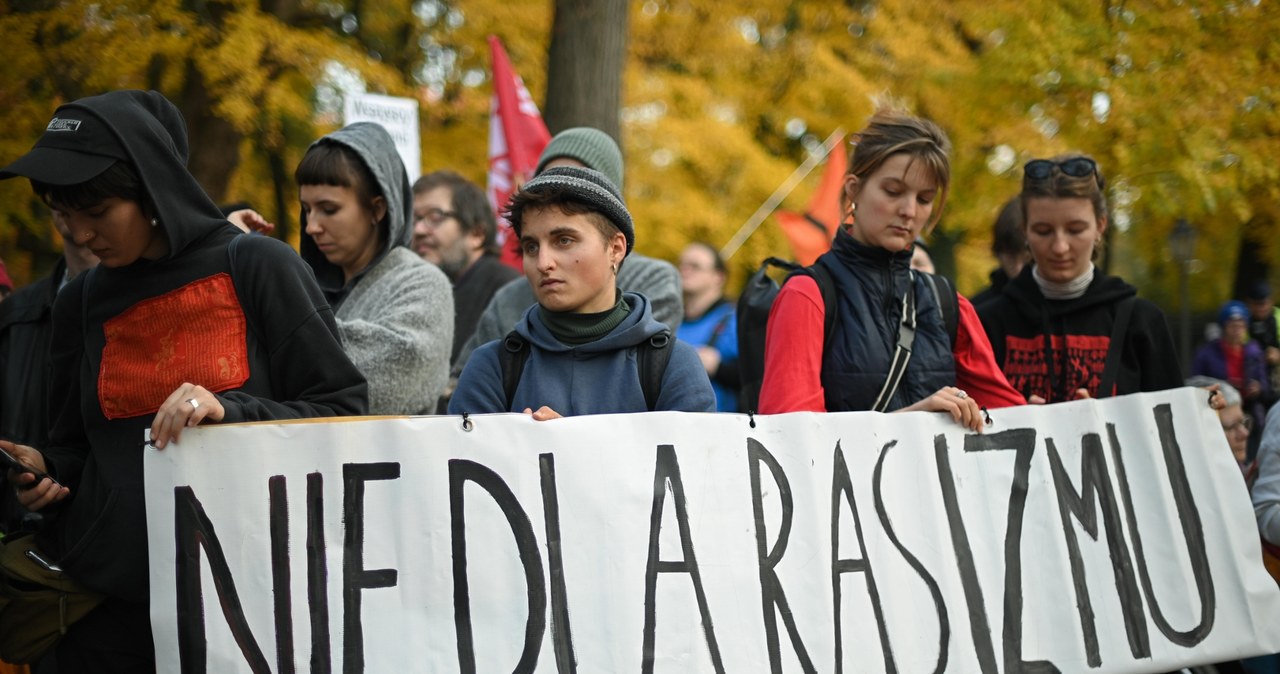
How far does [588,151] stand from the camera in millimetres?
4660

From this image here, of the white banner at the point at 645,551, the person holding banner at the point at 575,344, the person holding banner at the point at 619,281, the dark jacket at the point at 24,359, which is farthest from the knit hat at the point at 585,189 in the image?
the dark jacket at the point at 24,359

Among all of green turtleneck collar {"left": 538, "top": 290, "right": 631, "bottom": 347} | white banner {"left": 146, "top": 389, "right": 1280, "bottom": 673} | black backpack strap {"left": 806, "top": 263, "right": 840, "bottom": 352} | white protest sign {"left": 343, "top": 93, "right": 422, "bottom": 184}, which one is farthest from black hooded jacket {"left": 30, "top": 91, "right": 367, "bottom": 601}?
white protest sign {"left": 343, "top": 93, "right": 422, "bottom": 184}

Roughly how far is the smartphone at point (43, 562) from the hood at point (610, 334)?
1.20 m

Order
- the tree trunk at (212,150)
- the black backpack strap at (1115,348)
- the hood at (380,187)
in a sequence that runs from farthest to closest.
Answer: the tree trunk at (212,150), the black backpack strap at (1115,348), the hood at (380,187)

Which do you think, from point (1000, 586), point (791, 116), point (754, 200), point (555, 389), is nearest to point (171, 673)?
point (555, 389)

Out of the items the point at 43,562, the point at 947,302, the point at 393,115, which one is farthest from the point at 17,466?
the point at 393,115

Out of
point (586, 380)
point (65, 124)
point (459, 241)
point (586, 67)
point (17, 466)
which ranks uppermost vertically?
point (586, 67)

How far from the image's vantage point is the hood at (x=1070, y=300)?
165 inches

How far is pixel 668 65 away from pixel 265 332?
40.3 feet

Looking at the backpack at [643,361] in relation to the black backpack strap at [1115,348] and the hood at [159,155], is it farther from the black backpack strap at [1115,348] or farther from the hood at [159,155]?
the black backpack strap at [1115,348]

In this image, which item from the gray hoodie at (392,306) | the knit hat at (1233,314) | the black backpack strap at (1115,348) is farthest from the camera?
the knit hat at (1233,314)

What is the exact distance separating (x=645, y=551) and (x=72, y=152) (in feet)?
5.13

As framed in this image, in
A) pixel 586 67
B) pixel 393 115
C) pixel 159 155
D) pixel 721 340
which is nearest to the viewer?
pixel 159 155

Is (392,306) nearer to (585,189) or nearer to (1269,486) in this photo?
(585,189)
